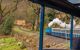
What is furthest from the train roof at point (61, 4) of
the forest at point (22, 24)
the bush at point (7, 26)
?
the bush at point (7, 26)

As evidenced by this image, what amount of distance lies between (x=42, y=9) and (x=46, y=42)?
9.31 meters

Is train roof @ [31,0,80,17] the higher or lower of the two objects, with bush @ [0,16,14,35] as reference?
higher

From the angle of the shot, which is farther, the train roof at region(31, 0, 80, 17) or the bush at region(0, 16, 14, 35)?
the bush at region(0, 16, 14, 35)

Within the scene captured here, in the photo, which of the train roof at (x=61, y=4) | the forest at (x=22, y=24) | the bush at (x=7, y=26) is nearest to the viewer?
the train roof at (x=61, y=4)

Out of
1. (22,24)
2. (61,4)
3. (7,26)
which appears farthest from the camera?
(22,24)

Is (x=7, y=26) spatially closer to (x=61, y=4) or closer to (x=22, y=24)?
(x=22, y=24)

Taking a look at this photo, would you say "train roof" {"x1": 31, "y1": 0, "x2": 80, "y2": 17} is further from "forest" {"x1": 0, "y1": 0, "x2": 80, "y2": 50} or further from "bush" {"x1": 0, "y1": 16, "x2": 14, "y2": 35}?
"bush" {"x1": 0, "y1": 16, "x2": 14, "y2": 35}

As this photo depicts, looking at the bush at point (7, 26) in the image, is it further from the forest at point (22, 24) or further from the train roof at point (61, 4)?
the train roof at point (61, 4)

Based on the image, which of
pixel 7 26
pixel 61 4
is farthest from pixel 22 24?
pixel 61 4

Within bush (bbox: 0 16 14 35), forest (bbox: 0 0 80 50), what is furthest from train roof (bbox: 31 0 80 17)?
bush (bbox: 0 16 14 35)

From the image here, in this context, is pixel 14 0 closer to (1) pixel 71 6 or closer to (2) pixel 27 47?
(2) pixel 27 47

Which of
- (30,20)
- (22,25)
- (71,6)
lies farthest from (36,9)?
(71,6)

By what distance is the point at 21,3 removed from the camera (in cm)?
2006

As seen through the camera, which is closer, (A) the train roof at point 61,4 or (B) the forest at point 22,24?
(A) the train roof at point 61,4
